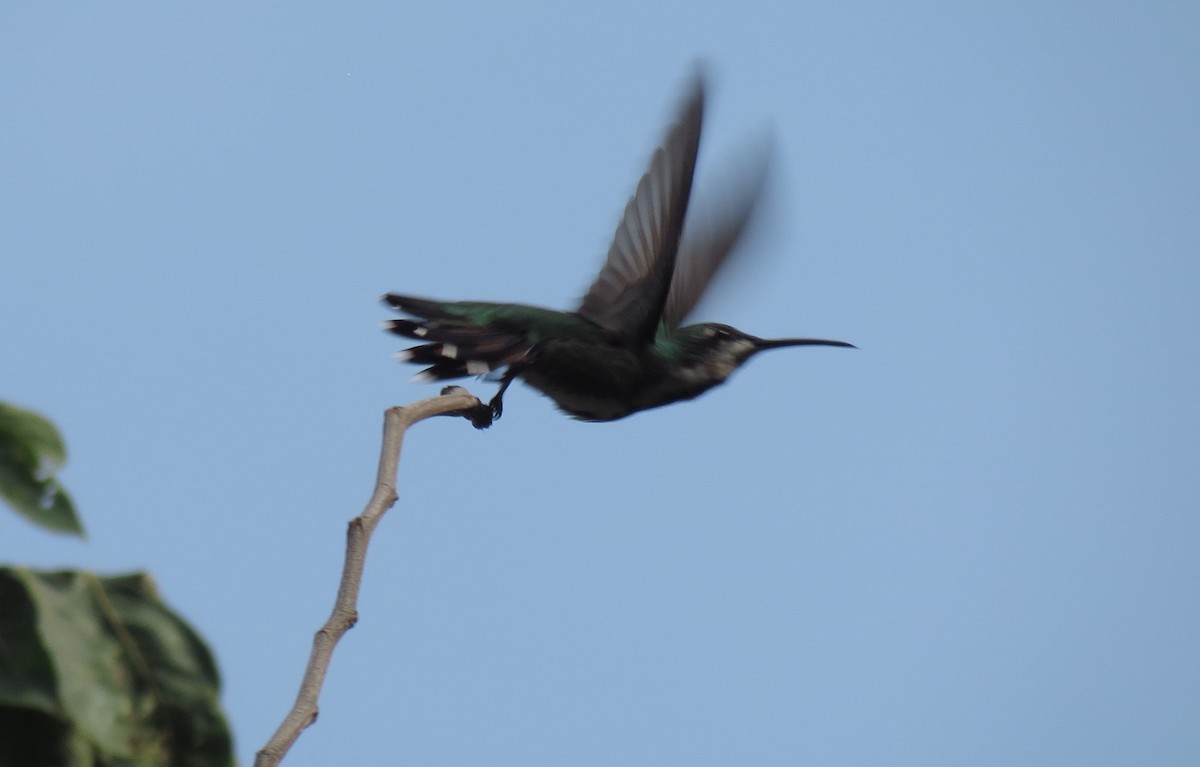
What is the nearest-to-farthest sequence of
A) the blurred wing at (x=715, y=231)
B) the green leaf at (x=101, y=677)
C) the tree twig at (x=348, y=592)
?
the green leaf at (x=101, y=677) < the tree twig at (x=348, y=592) < the blurred wing at (x=715, y=231)

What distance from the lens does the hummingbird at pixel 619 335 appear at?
Result: 481 centimetres

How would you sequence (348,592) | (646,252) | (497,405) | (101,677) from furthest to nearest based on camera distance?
1. (646,252)
2. (497,405)
3. (348,592)
4. (101,677)

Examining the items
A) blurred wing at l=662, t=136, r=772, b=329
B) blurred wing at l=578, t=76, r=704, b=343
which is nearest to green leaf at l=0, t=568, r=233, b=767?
blurred wing at l=578, t=76, r=704, b=343

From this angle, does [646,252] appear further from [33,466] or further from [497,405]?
[33,466]

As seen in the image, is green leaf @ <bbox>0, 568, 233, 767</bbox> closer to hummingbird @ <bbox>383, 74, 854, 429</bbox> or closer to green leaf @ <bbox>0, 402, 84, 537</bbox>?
green leaf @ <bbox>0, 402, 84, 537</bbox>

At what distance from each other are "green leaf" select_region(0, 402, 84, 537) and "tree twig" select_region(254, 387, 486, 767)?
339 millimetres

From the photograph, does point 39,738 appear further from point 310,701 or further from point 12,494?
point 310,701

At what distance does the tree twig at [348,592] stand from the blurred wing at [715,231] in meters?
4.44

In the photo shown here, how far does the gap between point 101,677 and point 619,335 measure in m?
4.07

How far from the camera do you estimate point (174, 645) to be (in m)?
1.46

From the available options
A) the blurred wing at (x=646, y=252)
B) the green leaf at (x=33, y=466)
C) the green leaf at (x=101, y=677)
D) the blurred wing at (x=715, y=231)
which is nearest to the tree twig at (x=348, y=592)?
the green leaf at (x=101, y=677)

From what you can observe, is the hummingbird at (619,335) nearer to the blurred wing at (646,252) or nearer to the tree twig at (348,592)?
the blurred wing at (646,252)

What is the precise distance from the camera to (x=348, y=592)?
6.06 feet

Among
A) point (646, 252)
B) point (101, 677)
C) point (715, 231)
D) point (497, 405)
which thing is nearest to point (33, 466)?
point (101, 677)
